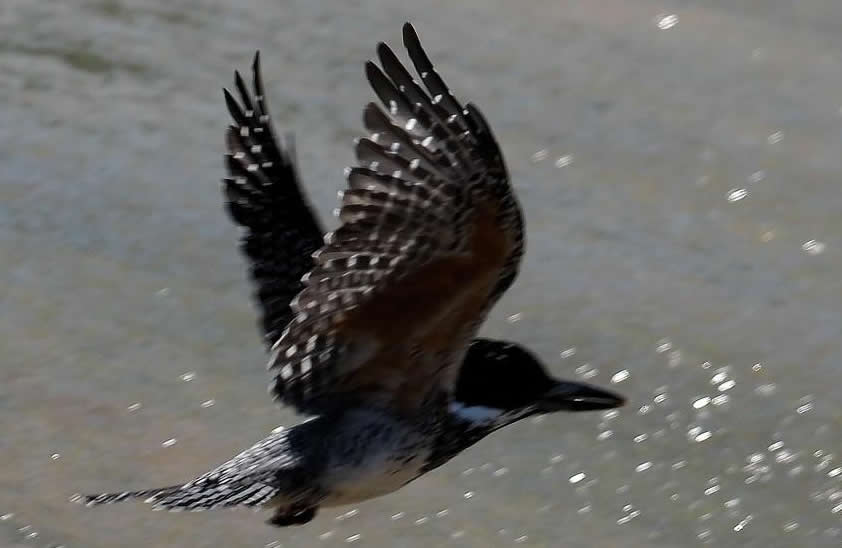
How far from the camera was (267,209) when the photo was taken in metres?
4.52

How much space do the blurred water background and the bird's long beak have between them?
0.45m

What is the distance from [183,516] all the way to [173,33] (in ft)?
10.6

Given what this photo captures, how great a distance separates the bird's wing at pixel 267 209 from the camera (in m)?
4.48

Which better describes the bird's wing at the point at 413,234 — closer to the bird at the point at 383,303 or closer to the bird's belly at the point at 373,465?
the bird at the point at 383,303

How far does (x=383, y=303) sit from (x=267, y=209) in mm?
742

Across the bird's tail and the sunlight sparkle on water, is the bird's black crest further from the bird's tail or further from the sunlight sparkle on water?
the sunlight sparkle on water

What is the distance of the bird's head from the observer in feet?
14.3

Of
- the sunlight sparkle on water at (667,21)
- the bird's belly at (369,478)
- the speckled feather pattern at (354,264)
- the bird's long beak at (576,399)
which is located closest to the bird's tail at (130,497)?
the speckled feather pattern at (354,264)

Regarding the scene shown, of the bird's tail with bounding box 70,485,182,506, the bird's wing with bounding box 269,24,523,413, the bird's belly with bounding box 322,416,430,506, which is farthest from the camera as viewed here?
the bird's belly with bounding box 322,416,430,506

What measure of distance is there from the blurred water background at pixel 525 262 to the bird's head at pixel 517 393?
444 mm

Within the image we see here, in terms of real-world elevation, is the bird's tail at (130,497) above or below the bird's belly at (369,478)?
above

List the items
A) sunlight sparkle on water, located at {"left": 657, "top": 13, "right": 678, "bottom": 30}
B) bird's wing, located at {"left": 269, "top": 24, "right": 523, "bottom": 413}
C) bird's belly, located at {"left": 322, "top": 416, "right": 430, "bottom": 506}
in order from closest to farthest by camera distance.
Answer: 1. bird's wing, located at {"left": 269, "top": 24, "right": 523, "bottom": 413}
2. bird's belly, located at {"left": 322, "top": 416, "right": 430, "bottom": 506}
3. sunlight sparkle on water, located at {"left": 657, "top": 13, "right": 678, "bottom": 30}

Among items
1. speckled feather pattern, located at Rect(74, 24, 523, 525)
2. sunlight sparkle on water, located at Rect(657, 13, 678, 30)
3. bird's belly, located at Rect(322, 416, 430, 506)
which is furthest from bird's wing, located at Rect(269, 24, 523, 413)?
sunlight sparkle on water, located at Rect(657, 13, 678, 30)

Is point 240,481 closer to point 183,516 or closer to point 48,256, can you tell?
point 183,516
